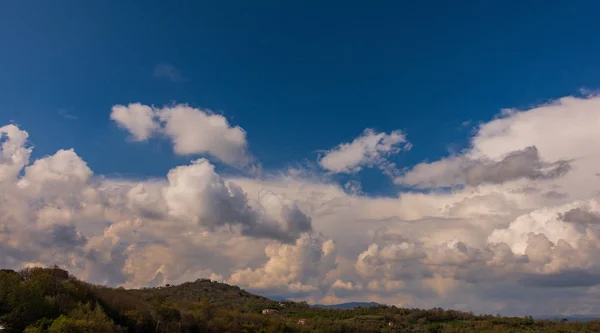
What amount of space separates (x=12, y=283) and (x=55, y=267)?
21.6 metres

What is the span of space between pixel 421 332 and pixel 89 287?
489 feet

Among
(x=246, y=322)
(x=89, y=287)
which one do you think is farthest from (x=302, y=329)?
(x=89, y=287)

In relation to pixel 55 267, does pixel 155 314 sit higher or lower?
lower

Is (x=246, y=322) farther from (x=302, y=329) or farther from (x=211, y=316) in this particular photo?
(x=302, y=329)

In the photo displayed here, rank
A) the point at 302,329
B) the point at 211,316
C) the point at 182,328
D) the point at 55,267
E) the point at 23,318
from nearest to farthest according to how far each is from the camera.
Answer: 1. the point at 23,318
2. the point at 55,267
3. the point at 182,328
4. the point at 211,316
5. the point at 302,329

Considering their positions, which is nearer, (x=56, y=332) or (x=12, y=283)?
(x=56, y=332)

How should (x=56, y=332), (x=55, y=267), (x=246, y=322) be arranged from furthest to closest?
(x=246, y=322) < (x=55, y=267) < (x=56, y=332)

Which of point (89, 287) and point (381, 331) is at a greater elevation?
point (89, 287)

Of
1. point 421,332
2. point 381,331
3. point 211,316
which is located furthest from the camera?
point 421,332

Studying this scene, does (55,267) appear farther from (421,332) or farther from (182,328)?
(421,332)

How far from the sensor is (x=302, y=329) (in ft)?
461

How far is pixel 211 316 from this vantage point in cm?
11619

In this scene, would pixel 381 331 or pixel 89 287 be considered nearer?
pixel 89 287

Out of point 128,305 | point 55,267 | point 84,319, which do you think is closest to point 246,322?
point 128,305
